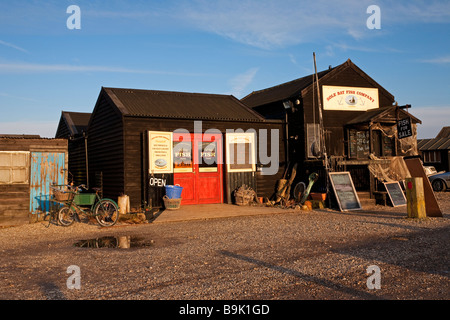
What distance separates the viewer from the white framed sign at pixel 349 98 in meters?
16.9

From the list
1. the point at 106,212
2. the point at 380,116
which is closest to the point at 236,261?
the point at 106,212

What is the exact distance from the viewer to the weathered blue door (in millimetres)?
11523

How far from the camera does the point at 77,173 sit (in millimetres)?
18688

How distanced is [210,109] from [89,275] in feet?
35.7

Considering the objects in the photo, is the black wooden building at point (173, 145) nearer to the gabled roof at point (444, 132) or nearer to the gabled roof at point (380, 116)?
the gabled roof at point (380, 116)

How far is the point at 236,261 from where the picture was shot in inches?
252

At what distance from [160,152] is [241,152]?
10.4ft

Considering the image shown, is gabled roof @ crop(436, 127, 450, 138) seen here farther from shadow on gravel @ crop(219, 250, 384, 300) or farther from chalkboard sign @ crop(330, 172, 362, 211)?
shadow on gravel @ crop(219, 250, 384, 300)

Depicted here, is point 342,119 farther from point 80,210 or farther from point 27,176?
point 27,176

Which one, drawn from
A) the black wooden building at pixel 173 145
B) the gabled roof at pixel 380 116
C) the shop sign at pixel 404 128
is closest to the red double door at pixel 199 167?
the black wooden building at pixel 173 145

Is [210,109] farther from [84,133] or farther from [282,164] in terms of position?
[84,133]

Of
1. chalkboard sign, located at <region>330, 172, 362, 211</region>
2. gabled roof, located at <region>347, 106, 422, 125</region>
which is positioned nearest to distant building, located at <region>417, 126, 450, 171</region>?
gabled roof, located at <region>347, 106, 422, 125</region>

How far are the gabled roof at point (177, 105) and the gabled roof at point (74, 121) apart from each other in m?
6.82

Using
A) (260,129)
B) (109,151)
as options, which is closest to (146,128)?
(109,151)
